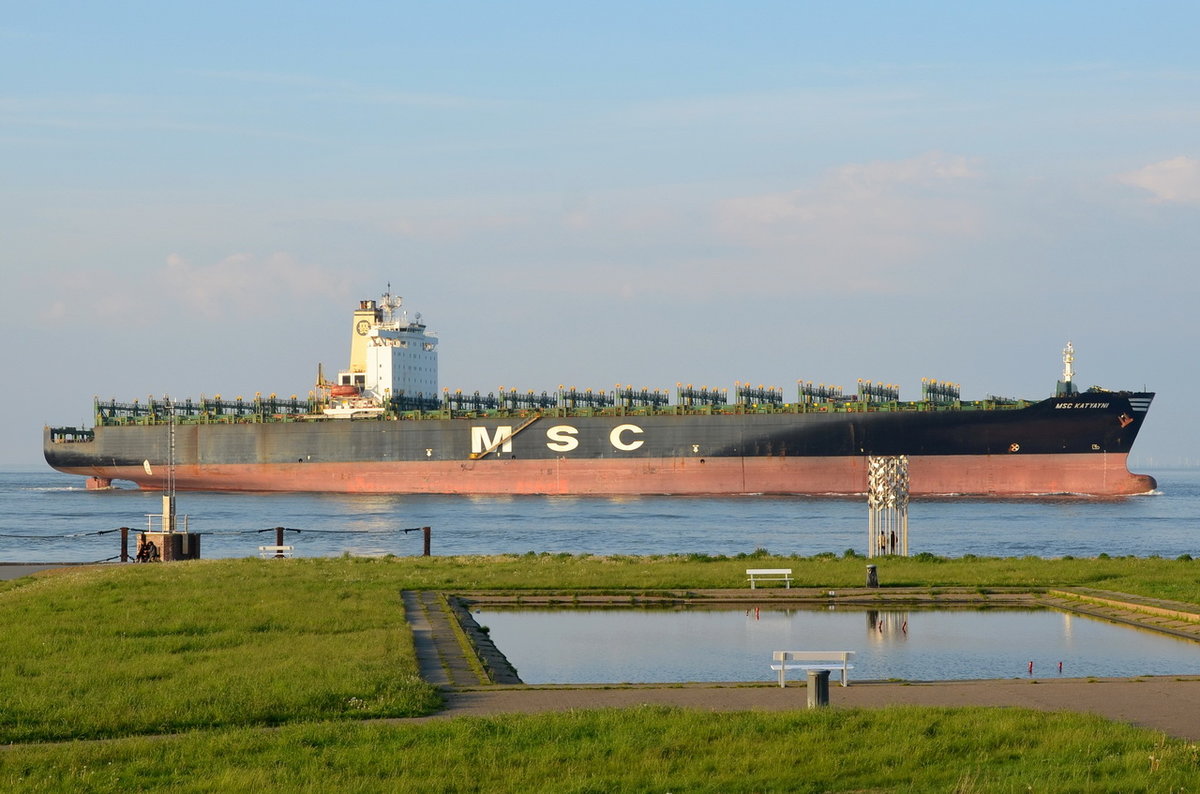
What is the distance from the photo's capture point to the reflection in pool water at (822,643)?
45.5ft

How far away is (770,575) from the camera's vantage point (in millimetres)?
22859

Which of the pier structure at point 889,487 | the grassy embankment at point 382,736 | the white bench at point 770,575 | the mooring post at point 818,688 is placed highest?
→ the pier structure at point 889,487

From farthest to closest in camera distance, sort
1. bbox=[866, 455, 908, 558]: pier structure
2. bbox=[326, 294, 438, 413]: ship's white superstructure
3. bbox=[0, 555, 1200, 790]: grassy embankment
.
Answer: bbox=[326, 294, 438, 413]: ship's white superstructure → bbox=[866, 455, 908, 558]: pier structure → bbox=[0, 555, 1200, 790]: grassy embankment

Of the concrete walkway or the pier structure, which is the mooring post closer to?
the concrete walkway

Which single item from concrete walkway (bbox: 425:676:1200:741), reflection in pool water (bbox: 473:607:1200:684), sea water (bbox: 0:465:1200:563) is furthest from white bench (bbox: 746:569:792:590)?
sea water (bbox: 0:465:1200:563)

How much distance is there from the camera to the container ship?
2293 inches

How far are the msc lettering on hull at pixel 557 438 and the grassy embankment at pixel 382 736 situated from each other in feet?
164

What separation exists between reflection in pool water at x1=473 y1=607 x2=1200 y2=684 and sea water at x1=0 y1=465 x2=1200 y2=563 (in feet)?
49.3

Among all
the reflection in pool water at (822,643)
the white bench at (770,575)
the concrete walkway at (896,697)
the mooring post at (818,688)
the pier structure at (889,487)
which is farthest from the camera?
the pier structure at (889,487)

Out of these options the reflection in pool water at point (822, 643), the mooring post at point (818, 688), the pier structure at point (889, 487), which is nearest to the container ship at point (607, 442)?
the pier structure at point (889, 487)

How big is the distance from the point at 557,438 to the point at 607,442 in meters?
2.98

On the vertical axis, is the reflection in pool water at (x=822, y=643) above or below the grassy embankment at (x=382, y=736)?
below

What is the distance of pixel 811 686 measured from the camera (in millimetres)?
10758

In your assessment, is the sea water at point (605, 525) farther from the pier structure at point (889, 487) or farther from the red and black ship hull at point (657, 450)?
the pier structure at point (889, 487)
